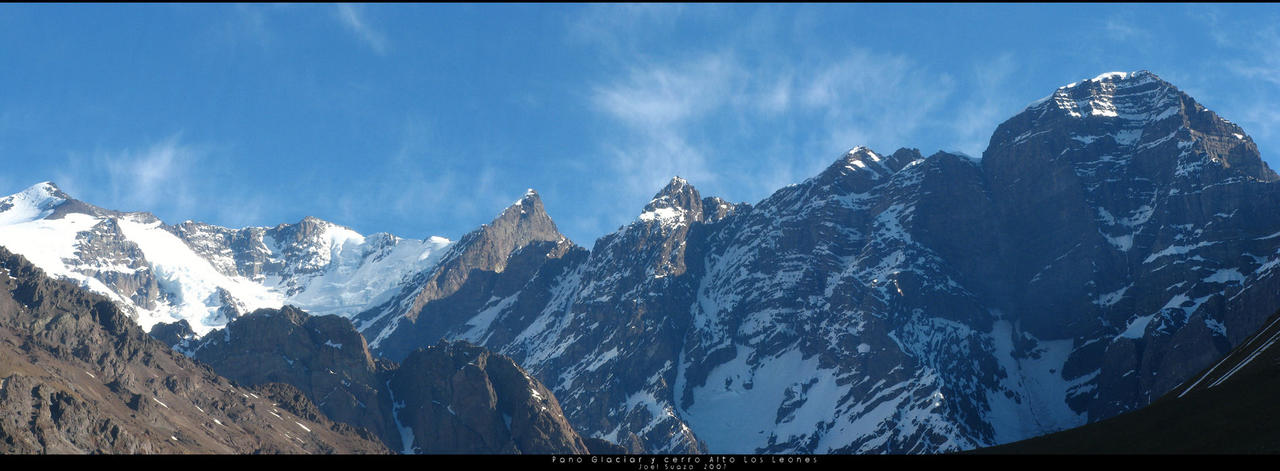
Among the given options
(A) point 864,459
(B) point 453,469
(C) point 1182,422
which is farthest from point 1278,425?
(B) point 453,469

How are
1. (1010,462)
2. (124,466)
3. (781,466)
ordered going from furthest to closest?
(124,466) < (1010,462) < (781,466)

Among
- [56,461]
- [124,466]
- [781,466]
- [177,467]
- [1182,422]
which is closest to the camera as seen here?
[781,466]

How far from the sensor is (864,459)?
144 meters

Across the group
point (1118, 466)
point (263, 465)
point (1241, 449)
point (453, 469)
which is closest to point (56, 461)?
point (263, 465)

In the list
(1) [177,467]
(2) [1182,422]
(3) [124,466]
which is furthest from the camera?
(1) [177,467]

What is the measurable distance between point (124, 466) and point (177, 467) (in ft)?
106

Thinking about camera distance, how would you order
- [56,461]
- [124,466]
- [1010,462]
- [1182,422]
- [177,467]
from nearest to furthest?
[1010,462] → [124,466] → [1182,422] → [56,461] → [177,467]

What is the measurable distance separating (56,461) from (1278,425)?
5504 inches

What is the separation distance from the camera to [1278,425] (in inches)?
5246

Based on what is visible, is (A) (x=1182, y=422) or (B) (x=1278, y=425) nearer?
(B) (x=1278, y=425)

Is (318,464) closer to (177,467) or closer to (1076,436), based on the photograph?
(177,467)

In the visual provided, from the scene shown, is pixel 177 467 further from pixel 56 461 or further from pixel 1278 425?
pixel 1278 425

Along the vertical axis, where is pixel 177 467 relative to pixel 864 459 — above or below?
above

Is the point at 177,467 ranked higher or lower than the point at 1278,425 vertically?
higher
